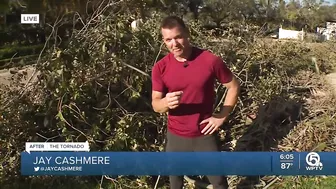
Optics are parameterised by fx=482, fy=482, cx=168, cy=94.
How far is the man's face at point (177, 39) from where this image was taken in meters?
2.93

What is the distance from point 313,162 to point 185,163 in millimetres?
875

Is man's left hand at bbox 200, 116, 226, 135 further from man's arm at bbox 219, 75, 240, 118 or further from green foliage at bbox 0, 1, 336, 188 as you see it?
green foliage at bbox 0, 1, 336, 188

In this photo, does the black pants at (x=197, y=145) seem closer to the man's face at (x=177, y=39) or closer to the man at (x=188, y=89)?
the man at (x=188, y=89)

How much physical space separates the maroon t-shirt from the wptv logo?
2.54ft

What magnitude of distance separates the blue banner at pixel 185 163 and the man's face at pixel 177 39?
71 cm

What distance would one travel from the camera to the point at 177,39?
292 cm

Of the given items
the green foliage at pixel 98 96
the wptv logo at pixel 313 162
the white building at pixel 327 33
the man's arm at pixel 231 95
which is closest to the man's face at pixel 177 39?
the man's arm at pixel 231 95

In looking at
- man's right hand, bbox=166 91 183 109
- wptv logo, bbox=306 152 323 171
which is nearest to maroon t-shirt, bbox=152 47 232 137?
man's right hand, bbox=166 91 183 109

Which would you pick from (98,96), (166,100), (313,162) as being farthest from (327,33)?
(166,100)

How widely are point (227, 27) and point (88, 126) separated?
2099 mm

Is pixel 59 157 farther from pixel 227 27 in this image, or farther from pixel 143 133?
pixel 227 27

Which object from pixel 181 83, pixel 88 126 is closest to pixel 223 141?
pixel 88 126

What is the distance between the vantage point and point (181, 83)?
3016 millimetres

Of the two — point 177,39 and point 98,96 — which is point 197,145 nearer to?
point 177,39
